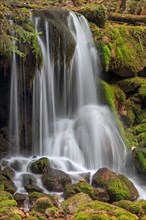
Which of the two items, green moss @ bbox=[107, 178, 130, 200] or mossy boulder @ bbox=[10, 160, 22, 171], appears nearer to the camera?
green moss @ bbox=[107, 178, 130, 200]

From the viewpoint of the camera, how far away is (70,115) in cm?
1186

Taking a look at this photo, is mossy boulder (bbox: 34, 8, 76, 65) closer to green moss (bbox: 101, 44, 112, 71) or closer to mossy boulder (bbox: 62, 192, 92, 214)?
green moss (bbox: 101, 44, 112, 71)

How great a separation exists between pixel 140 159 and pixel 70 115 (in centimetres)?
289

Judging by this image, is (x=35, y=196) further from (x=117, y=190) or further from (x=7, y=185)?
(x=117, y=190)

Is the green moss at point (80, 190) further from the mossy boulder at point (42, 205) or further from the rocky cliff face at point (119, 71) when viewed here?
the rocky cliff face at point (119, 71)

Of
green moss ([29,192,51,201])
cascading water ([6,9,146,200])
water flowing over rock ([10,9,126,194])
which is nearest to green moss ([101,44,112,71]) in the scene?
cascading water ([6,9,146,200])

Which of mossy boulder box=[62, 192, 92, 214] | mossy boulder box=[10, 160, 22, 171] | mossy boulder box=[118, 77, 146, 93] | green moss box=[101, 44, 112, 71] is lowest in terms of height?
mossy boulder box=[62, 192, 92, 214]

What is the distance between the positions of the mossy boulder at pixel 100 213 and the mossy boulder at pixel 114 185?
1676 mm

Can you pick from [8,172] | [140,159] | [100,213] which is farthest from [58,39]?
[100,213]

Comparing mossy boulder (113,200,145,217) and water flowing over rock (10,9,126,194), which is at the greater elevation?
water flowing over rock (10,9,126,194)

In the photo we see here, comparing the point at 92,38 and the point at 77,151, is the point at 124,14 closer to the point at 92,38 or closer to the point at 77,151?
the point at 92,38

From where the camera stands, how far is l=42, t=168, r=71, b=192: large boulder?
26.7ft

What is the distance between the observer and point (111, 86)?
1341cm

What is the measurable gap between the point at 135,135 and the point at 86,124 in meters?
1.80
